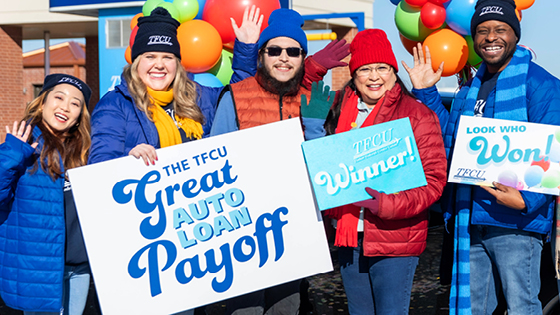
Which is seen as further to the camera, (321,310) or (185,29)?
(185,29)

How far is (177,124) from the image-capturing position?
272 centimetres

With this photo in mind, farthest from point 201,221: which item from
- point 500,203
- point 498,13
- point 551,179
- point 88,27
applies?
point 88,27

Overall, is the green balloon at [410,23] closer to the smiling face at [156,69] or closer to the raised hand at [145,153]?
the smiling face at [156,69]

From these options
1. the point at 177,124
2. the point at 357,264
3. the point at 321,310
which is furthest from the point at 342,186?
the point at 321,310

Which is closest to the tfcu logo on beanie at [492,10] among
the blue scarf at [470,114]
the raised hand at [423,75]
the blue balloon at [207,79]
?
the blue scarf at [470,114]

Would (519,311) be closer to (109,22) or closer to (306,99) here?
(306,99)

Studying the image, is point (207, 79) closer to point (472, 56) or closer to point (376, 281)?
point (472, 56)

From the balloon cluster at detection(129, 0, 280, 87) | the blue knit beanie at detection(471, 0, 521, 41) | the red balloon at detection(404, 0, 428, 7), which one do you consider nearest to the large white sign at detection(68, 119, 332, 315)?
the blue knit beanie at detection(471, 0, 521, 41)

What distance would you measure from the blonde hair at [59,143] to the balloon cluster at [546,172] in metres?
2.22

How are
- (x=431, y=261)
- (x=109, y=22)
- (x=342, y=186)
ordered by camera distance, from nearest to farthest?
1. (x=342, y=186)
2. (x=431, y=261)
3. (x=109, y=22)

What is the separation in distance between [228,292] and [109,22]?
12.2 metres

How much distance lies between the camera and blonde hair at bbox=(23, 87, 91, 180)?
2547mm

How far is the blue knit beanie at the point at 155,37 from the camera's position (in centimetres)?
269

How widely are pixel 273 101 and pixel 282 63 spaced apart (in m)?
0.21
